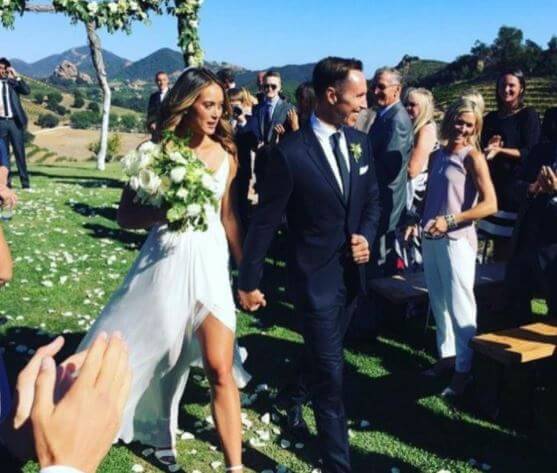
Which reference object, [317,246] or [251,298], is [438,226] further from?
[251,298]

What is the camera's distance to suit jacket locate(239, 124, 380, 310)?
3.82 meters

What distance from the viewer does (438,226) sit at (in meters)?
4.97

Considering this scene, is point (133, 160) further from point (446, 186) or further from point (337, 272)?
point (446, 186)

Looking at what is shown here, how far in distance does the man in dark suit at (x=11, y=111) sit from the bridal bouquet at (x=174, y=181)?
10.1m

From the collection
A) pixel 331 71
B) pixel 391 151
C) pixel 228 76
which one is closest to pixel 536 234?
pixel 391 151

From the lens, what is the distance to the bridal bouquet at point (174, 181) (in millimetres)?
3844

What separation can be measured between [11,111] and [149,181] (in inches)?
420

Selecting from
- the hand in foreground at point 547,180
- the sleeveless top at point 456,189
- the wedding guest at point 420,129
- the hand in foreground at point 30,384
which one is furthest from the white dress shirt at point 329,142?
the wedding guest at point 420,129

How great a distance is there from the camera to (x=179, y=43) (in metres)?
16.2

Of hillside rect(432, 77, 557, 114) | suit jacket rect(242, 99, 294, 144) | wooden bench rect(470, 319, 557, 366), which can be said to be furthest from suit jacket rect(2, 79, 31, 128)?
hillside rect(432, 77, 557, 114)

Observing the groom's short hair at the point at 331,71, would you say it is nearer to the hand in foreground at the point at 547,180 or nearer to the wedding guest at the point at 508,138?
the hand in foreground at the point at 547,180

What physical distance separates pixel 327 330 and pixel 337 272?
375 mm

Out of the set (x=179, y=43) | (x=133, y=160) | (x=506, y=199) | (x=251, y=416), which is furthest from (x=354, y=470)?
(x=179, y=43)

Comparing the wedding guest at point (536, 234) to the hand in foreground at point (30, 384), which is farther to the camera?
the wedding guest at point (536, 234)
